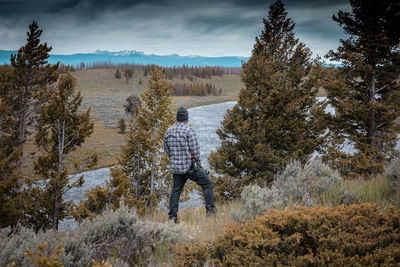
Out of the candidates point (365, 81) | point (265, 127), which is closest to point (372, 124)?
point (365, 81)

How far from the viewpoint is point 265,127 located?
37.8 ft

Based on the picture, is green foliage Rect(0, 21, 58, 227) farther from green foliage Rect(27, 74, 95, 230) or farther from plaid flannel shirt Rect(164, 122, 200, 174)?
plaid flannel shirt Rect(164, 122, 200, 174)

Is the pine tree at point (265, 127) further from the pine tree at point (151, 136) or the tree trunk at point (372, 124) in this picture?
the pine tree at point (151, 136)

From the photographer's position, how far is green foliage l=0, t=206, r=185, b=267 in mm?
2824

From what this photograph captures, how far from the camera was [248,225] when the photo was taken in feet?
10.3

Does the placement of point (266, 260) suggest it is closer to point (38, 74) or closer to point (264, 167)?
point (264, 167)

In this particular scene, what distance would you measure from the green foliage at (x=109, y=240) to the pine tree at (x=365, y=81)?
433 inches

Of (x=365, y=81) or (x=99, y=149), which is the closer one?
(x=365, y=81)

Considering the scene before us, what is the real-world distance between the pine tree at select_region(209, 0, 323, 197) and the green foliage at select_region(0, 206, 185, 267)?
7740 mm

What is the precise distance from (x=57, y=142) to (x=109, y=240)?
35.0 ft

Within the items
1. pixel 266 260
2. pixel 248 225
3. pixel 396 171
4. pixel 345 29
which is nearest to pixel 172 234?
pixel 248 225

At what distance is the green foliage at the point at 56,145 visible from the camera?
11.4 meters

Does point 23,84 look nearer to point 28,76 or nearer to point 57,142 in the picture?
point 28,76

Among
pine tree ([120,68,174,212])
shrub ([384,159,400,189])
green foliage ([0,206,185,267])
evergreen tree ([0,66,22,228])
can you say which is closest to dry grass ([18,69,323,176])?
pine tree ([120,68,174,212])
